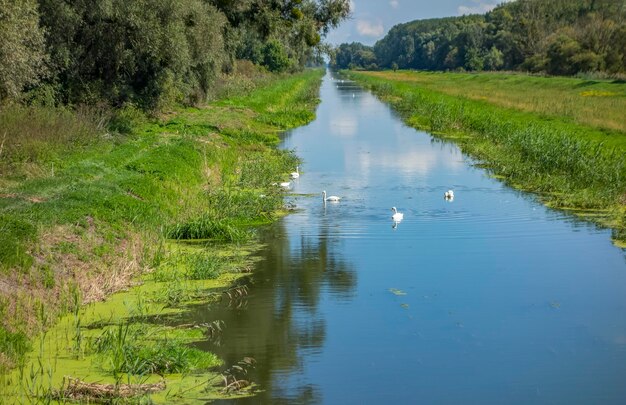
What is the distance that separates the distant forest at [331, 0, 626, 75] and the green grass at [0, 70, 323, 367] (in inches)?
1192

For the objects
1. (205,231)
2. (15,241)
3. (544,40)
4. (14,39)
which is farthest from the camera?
(544,40)

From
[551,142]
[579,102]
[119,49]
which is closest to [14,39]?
[119,49]

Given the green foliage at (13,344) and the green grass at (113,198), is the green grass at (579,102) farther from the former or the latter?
the green foliage at (13,344)

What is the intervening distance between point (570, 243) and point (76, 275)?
9.34 metres

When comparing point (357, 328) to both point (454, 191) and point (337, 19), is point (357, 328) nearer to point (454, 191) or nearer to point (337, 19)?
point (454, 191)

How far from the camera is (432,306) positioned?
13.4m

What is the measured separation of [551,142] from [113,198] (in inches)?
587

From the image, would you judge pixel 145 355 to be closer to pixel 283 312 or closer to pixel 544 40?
pixel 283 312

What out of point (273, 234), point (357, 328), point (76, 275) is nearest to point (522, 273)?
point (357, 328)

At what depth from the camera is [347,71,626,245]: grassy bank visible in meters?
21.3

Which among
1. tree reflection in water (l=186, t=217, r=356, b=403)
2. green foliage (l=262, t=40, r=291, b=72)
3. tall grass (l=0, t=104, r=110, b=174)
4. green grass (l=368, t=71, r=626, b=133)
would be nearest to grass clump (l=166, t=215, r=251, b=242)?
tree reflection in water (l=186, t=217, r=356, b=403)

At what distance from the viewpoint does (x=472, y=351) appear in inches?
448

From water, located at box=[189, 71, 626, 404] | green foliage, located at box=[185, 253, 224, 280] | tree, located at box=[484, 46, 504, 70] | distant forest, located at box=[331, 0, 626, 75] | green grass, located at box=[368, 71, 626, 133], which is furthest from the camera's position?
tree, located at box=[484, 46, 504, 70]

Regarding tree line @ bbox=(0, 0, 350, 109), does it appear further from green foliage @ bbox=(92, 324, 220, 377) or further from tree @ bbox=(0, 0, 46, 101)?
green foliage @ bbox=(92, 324, 220, 377)
